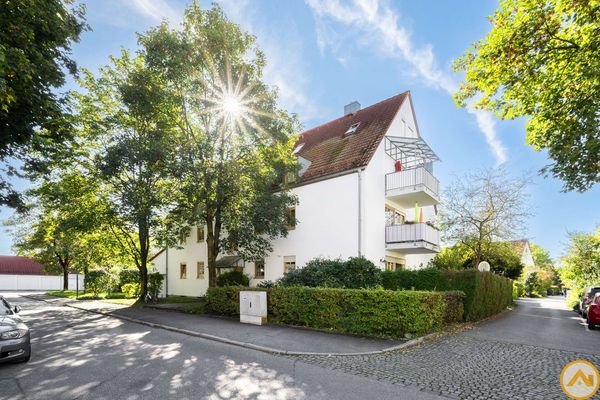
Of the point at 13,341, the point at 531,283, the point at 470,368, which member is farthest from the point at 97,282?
the point at 531,283

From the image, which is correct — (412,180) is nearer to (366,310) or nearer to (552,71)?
(552,71)

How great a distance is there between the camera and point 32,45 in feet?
29.8

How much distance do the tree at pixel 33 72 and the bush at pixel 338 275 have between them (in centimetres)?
1036

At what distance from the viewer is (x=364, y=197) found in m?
17.4

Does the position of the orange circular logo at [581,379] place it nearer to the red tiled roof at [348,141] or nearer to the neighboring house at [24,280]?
the red tiled roof at [348,141]

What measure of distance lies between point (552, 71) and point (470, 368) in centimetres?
957

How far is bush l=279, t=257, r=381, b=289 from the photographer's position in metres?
14.6

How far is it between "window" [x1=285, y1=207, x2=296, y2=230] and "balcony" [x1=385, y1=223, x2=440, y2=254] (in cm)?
532

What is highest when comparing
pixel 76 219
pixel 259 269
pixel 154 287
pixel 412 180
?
pixel 412 180

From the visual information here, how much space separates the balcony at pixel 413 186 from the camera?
18.0m

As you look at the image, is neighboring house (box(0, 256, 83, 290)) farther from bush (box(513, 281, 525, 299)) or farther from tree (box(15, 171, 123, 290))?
bush (box(513, 281, 525, 299))

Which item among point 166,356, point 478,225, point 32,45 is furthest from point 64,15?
point 478,225

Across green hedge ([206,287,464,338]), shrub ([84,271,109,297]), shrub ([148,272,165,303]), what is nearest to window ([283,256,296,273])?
green hedge ([206,287,464,338])

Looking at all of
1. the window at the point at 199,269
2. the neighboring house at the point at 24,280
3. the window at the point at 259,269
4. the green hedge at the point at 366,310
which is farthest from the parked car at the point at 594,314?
the neighboring house at the point at 24,280
